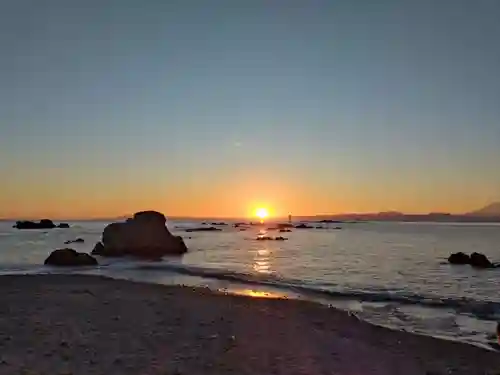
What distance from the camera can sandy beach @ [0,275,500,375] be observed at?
10875 millimetres

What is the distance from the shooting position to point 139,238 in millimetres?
55688

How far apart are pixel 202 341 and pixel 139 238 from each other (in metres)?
44.0

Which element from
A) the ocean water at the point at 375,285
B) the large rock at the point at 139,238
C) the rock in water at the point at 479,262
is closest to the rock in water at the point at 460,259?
the ocean water at the point at 375,285

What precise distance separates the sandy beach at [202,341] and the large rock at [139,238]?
113ft

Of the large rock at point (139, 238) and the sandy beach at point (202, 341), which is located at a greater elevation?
the large rock at point (139, 238)

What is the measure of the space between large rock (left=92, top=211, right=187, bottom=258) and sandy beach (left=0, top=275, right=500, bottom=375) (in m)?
34.4

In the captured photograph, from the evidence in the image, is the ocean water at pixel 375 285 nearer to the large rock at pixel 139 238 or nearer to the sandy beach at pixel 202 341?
the sandy beach at pixel 202 341

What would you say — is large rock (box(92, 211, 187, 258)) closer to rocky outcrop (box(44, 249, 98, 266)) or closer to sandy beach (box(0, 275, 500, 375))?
rocky outcrop (box(44, 249, 98, 266))

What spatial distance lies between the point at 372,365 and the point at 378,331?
183 inches

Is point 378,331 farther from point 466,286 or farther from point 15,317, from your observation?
point 466,286

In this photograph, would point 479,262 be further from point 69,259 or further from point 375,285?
point 69,259

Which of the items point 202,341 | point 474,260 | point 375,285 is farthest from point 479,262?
point 202,341

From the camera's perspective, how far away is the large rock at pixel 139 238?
5472 centimetres

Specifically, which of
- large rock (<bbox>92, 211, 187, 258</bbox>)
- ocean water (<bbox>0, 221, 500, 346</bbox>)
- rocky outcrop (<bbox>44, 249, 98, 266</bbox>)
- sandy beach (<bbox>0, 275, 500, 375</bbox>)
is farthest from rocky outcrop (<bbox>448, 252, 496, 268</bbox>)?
rocky outcrop (<bbox>44, 249, 98, 266</bbox>)
